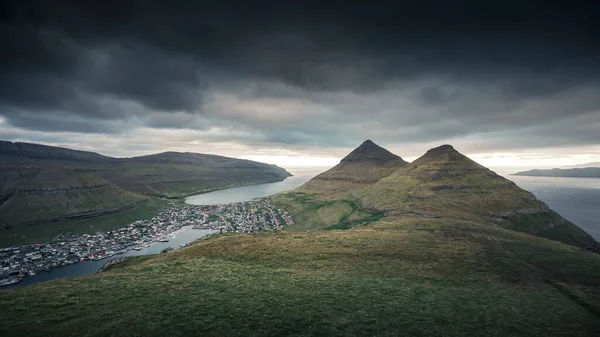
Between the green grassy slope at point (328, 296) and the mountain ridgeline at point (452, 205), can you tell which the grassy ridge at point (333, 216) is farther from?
the green grassy slope at point (328, 296)

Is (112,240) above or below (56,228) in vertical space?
below

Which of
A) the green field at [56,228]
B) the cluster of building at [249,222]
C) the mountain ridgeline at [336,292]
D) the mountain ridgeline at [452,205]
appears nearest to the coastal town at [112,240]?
the cluster of building at [249,222]

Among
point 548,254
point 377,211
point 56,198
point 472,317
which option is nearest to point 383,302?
point 472,317

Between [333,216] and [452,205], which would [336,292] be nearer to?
[452,205]

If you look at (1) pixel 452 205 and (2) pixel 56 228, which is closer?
(1) pixel 452 205

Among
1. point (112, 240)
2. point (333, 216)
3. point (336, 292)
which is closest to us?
point (336, 292)

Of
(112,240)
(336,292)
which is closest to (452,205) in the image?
(336,292)
